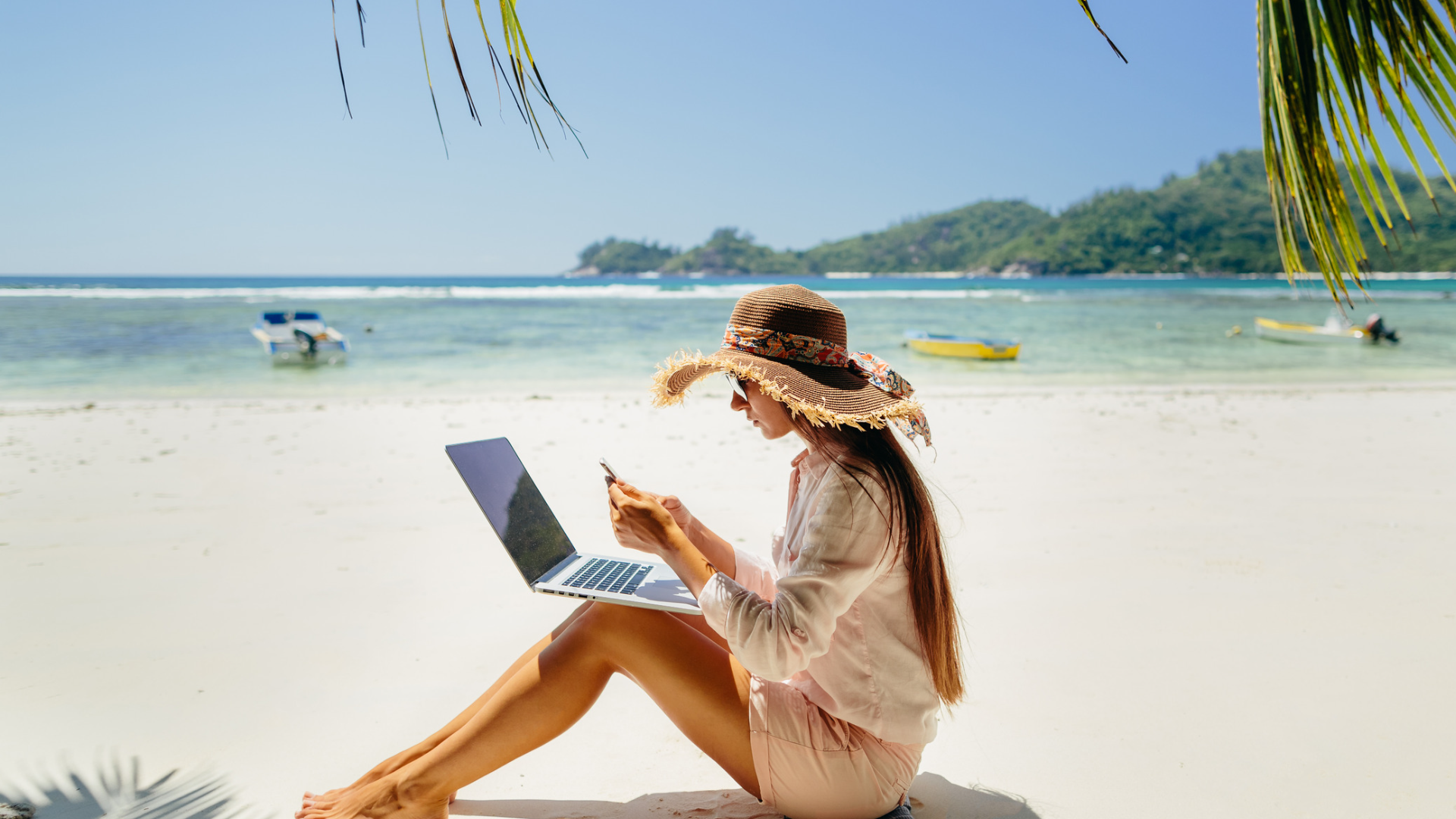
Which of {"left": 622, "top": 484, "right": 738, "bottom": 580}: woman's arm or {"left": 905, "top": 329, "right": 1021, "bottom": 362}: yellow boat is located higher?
{"left": 622, "top": 484, "right": 738, "bottom": 580}: woman's arm

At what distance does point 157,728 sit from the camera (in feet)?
7.84

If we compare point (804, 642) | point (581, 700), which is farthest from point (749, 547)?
point (804, 642)

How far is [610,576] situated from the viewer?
199 centimetres

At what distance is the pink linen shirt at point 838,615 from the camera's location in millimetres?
1448

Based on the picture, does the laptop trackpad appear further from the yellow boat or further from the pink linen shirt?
the yellow boat

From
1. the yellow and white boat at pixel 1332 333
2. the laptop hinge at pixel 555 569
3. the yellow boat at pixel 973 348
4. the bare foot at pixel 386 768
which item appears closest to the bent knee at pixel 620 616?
the laptop hinge at pixel 555 569

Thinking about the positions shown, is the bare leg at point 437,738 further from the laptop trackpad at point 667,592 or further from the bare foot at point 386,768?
the laptop trackpad at point 667,592

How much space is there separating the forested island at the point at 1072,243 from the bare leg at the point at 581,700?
229 feet

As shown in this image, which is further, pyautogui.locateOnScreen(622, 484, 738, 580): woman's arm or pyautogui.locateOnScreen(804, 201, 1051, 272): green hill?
pyautogui.locateOnScreen(804, 201, 1051, 272): green hill

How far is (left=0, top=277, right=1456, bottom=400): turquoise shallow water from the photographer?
12.6 metres

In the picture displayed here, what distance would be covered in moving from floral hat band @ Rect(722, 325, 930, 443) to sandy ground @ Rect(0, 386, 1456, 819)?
112 cm

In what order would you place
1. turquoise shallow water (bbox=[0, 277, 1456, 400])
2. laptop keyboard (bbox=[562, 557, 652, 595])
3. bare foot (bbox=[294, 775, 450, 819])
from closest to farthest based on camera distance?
bare foot (bbox=[294, 775, 450, 819])
laptop keyboard (bbox=[562, 557, 652, 595])
turquoise shallow water (bbox=[0, 277, 1456, 400])

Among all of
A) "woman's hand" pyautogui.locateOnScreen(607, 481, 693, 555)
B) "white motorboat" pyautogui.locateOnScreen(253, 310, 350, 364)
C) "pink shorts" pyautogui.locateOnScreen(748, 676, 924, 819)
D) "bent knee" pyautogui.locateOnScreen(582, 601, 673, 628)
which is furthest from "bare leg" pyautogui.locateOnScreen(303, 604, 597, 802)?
"white motorboat" pyautogui.locateOnScreen(253, 310, 350, 364)

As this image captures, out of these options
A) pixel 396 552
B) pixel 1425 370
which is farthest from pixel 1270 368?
pixel 396 552
